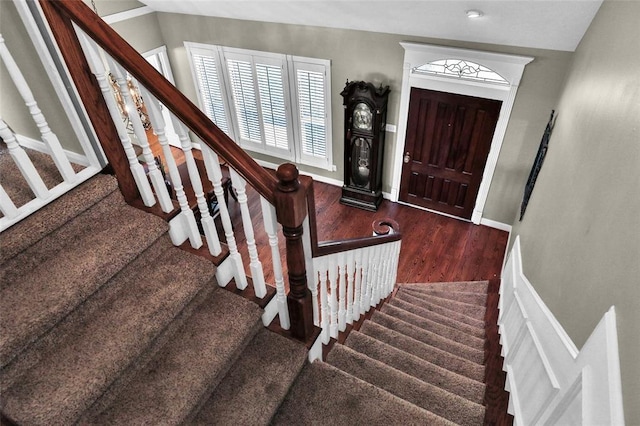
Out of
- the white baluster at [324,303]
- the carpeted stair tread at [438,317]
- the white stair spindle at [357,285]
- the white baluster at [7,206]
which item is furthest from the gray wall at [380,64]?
the white baluster at [7,206]

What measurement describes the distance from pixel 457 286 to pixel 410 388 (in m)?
2.56

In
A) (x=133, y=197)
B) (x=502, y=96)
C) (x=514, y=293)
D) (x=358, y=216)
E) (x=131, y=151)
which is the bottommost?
(x=358, y=216)

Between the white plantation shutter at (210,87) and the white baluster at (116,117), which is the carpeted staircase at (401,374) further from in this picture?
the white plantation shutter at (210,87)

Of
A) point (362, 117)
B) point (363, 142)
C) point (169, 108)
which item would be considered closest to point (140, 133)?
point (169, 108)

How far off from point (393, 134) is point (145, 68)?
4113 mm

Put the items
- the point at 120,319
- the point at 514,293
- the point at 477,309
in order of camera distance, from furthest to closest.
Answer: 1. the point at 477,309
2. the point at 514,293
3. the point at 120,319

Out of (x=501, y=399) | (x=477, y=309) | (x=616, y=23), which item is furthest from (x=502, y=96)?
(x=501, y=399)

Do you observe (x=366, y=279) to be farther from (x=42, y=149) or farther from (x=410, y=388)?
(x=42, y=149)

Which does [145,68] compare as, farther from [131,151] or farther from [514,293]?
[514,293]

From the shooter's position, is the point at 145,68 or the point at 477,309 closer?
the point at 145,68

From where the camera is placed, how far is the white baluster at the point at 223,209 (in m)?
1.54

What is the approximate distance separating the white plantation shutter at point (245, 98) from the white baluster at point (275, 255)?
14.6 ft

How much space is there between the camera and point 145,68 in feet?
4.68

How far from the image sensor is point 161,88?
4.69 feet
